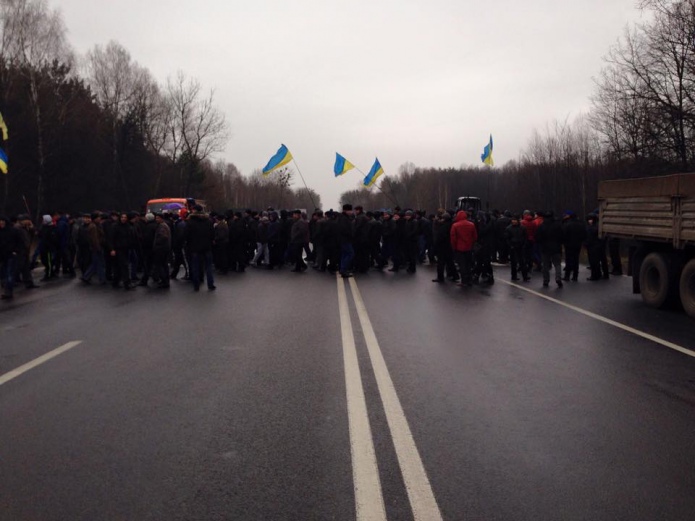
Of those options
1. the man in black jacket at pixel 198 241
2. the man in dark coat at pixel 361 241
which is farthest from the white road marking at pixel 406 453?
the man in dark coat at pixel 361 241

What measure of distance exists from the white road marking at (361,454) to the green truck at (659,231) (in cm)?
678

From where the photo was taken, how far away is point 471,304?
1226 cm

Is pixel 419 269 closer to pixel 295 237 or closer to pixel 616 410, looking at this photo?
pixel 295 237

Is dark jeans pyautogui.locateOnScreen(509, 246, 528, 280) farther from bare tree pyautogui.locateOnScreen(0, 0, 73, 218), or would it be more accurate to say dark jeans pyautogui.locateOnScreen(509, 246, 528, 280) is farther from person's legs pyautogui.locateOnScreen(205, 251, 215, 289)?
bare tree pyautogui.locateOnScreen(0, 0, 73, 218)

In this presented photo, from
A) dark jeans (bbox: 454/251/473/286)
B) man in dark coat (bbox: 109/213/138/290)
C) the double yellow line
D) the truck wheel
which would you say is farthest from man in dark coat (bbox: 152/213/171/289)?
the truck wheel

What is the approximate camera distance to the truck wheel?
458 inches

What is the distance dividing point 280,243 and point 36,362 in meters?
14.4

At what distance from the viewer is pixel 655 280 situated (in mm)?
12234

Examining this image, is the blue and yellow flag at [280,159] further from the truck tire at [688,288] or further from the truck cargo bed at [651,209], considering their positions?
the truck tire at [688,288]

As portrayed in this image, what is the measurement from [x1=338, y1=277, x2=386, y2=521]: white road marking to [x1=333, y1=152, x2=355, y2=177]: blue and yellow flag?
22251mm

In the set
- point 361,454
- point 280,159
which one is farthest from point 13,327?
point 280,159

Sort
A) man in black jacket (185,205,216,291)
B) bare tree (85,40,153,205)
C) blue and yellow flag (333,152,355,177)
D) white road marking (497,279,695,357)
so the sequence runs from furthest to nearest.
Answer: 1. bare tree (85,40,153,205)
2. blue and yellow flag (333,152,355,177)
3. man in black jacket (185,205,216,291)
4. white road marking (497,279,695,357)

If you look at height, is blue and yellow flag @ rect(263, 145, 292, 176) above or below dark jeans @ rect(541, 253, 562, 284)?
above

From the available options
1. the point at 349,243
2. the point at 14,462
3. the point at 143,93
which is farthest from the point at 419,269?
the point at 143,93
